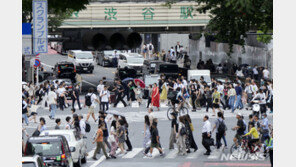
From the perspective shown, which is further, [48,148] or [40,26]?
[40,26]

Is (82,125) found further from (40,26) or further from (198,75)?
(198,75)

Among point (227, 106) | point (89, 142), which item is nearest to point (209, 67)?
A: point (227, 106)

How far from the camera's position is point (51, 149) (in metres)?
19.4

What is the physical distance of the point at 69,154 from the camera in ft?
64.8

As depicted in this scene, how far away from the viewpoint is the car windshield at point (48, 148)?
19297 mm

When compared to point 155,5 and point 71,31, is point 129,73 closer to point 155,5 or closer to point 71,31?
point 155,5

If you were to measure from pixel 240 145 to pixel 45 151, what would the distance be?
7145 mm

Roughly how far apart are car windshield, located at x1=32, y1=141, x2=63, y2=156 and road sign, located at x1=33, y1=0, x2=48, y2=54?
12586 millimetres

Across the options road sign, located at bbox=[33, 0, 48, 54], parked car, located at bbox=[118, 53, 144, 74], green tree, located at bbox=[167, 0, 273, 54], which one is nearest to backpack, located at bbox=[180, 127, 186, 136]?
green tree, located at bbox=[167, 0, 273, 54]

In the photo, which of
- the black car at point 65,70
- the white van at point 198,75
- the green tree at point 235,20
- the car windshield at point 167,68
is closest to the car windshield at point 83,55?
the black car at point 65,70

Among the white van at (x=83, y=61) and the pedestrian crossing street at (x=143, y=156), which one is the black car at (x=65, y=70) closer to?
the white van at (x=83, y=61)

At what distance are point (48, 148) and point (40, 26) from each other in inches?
589

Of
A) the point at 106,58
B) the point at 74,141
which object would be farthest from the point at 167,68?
the point at 74,141

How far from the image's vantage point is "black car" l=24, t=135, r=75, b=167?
1911 centimetres
